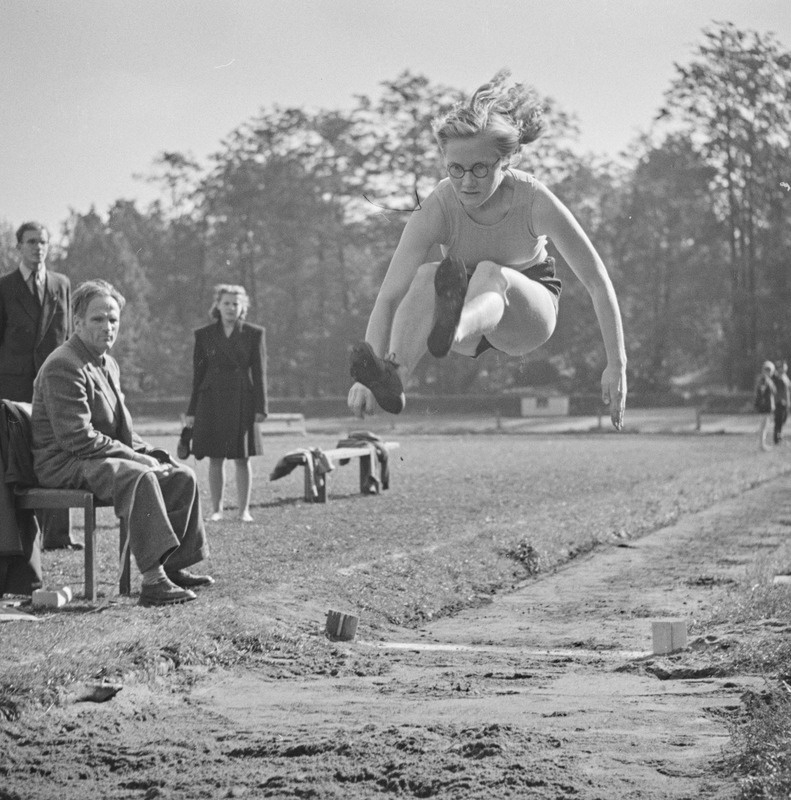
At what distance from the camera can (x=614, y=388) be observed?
177 inches

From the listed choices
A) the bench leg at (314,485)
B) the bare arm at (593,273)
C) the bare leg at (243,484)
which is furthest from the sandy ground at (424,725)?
the bench leg at (314,485)

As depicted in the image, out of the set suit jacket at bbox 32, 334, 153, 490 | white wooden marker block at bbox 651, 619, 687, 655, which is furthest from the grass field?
suit jacket at bbox 32, 334, 153, 490

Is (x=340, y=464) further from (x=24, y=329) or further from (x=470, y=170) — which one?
(x=470, y=170)

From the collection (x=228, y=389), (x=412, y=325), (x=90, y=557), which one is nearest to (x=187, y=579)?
(x=90, y=557)

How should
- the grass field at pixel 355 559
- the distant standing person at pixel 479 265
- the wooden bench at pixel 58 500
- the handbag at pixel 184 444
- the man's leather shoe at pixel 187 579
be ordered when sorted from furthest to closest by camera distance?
the handbag at pixel 184 444
the man's leather shoe at pixel 187 579
the wooden bench at pixel 58 500
the grass field at pixel 355 559
the distant standing person at pixel 479 265

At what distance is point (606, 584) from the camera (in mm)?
10266

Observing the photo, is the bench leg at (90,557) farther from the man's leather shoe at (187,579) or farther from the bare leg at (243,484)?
the bare leg at (243,484)

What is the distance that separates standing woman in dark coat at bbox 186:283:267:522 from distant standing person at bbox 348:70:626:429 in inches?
268

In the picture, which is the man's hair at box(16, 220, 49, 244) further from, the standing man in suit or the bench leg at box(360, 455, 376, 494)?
the bench leg at box(360, 455, 376, 494)

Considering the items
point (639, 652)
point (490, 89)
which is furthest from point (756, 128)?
point (490, 89)

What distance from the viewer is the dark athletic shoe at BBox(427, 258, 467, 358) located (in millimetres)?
4062

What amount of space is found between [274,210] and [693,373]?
37.3m

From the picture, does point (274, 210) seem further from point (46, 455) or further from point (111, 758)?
point (111, 758)

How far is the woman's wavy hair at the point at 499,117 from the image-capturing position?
4184 millimetres
